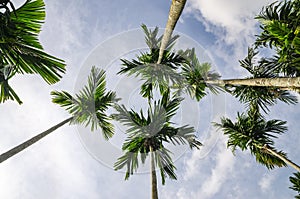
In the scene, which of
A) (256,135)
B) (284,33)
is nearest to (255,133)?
(256,135)

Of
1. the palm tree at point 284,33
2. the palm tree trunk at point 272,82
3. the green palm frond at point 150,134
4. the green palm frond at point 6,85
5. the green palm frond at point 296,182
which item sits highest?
the palm tree at point 284,33

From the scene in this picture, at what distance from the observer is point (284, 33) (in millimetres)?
5812

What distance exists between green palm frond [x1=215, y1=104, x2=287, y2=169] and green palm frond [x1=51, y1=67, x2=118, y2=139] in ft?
18.8

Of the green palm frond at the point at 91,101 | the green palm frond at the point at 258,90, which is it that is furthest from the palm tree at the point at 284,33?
the green palm frond at the point at 91,101

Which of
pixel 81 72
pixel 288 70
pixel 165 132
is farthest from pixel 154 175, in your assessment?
pixel 288 70

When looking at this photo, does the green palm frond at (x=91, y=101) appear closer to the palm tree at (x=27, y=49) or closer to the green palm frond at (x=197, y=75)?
the green palm frond at (x=197, y=75)

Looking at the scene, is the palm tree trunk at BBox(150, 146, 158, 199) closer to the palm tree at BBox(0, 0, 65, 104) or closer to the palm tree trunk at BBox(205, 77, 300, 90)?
the palm tree trunk at BBox(205, 77, 300, 90)

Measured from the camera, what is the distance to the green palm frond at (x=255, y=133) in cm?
1101

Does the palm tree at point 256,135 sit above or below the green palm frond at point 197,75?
below

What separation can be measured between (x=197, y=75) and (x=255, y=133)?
396 centimetres

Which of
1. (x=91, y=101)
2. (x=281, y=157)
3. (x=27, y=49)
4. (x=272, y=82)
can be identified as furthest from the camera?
(x=281, y=157)

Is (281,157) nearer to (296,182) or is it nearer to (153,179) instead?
(296,182)

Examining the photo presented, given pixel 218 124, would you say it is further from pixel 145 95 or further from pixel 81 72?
pixel 81 72

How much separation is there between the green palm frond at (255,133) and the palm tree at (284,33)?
A: 3.04m
